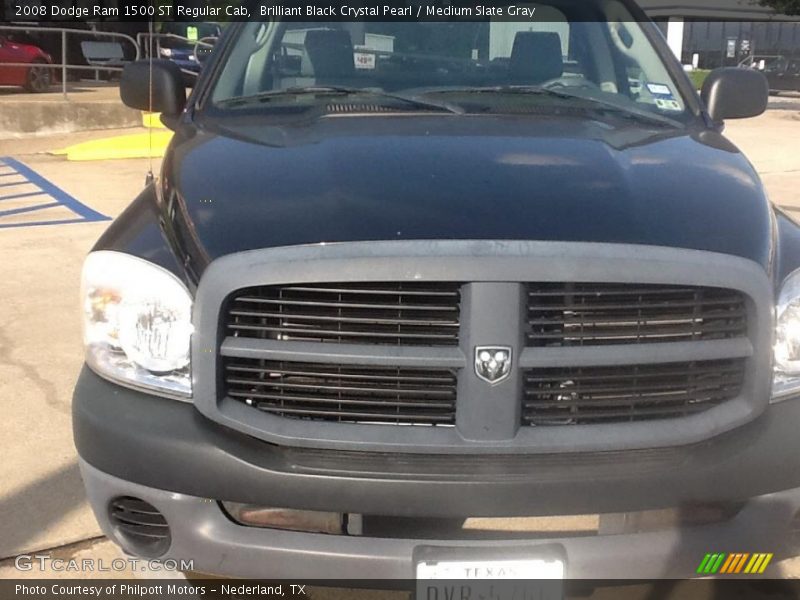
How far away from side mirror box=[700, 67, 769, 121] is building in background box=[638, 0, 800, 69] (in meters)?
40.9

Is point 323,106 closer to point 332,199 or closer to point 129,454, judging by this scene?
point 332,199

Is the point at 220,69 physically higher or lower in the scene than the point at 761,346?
higher

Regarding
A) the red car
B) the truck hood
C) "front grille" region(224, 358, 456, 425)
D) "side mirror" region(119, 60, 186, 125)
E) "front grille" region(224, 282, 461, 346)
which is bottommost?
the red car

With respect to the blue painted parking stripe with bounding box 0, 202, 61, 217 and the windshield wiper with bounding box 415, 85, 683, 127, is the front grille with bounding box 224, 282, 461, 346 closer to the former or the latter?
the windshield wiper with bounding box 415, 85, 683, 127

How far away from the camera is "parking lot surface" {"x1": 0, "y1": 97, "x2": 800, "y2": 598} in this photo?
3352 mm

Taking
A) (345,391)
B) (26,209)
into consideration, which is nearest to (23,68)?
(26,209)

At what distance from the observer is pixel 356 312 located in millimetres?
2195

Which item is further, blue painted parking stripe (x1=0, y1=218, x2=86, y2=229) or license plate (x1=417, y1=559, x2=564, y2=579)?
blue painted parking stripe (x1=0, y1=218, x2=86, y2=229)

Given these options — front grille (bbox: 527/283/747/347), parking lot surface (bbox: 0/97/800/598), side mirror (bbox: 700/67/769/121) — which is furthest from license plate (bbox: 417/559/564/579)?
side mirror (bbox: 700/67/769/121)

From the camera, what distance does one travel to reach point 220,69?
3695 millimetres

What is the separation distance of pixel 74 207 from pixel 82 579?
6.78 metres

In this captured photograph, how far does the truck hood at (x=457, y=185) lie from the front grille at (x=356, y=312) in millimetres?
117

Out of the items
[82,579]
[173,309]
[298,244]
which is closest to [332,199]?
[298,244]

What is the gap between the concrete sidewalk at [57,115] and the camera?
49.1 ft
